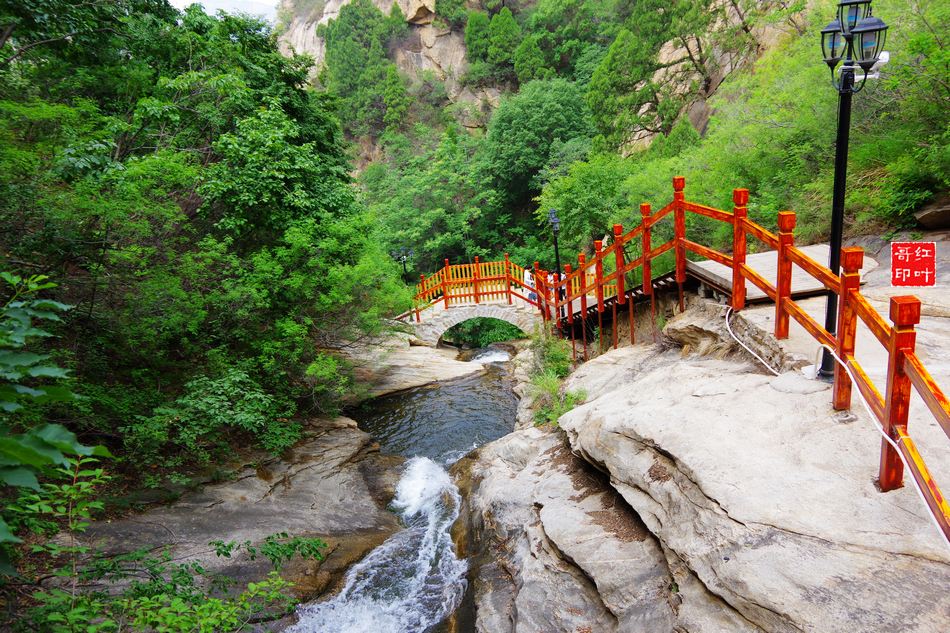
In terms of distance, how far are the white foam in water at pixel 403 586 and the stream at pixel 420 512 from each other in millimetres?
11

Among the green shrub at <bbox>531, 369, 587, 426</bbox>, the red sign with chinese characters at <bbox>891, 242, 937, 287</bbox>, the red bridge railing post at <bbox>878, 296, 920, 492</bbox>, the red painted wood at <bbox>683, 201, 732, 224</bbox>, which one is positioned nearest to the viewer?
the red bridge railing post at <bbox>878, 296, 920, 492</bbox>

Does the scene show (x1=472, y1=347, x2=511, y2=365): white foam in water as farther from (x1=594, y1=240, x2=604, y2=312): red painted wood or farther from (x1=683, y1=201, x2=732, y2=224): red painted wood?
(x1=683, y1=201, x2=732, y2=224): red painted wood

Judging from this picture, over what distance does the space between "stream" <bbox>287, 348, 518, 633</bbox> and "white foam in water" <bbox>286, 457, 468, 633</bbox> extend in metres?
0.01

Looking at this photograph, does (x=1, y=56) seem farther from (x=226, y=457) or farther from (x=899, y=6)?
(x=899, y=6)

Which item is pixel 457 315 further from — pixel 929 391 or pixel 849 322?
pixel 929 391

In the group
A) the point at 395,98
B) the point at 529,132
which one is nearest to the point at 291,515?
the point at 529,132

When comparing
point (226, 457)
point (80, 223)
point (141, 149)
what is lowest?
point (226, 457)

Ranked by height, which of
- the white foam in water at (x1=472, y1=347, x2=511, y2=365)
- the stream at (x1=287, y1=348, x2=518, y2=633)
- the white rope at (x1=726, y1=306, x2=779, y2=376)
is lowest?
the white foam in water at (x1=472, y1=347, x2=511, y2=365)

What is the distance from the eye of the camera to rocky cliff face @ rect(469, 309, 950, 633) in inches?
102

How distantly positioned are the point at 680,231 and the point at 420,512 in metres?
5.55

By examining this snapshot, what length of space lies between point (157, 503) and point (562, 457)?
17.3 feet

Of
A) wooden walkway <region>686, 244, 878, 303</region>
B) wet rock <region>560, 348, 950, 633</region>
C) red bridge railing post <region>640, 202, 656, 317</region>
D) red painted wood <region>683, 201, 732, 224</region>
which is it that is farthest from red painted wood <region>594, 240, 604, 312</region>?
wet rock <region>560, 348, 950, 633</region>

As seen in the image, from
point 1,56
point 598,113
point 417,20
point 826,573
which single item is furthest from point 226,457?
point 417,20

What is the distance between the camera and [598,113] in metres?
22.2
